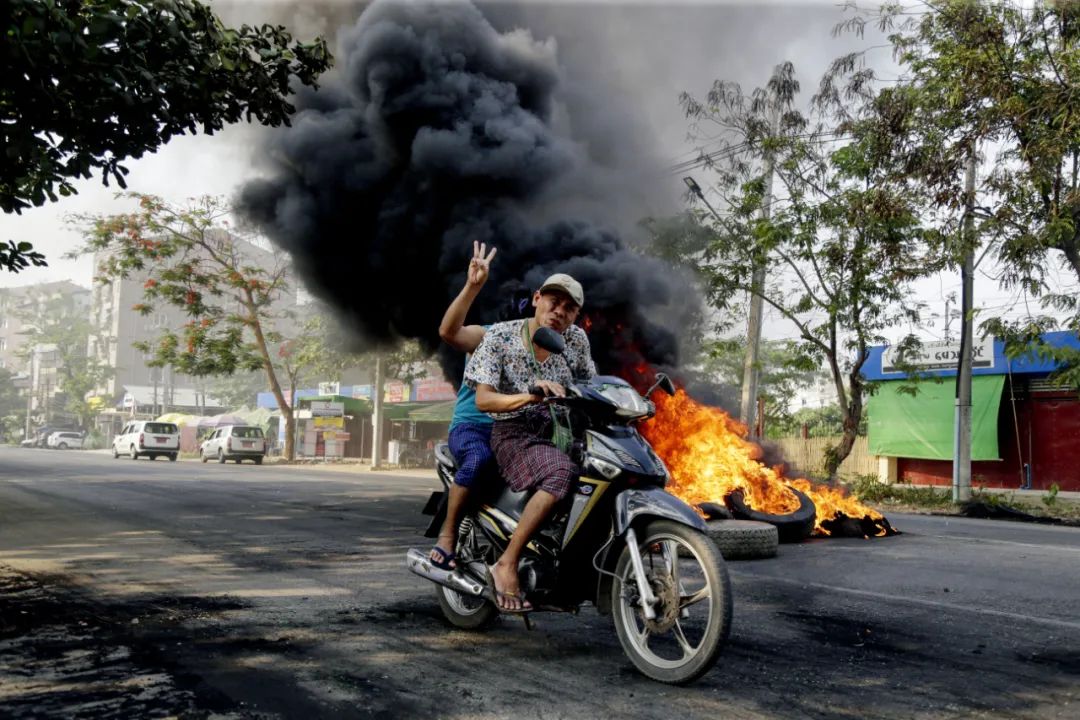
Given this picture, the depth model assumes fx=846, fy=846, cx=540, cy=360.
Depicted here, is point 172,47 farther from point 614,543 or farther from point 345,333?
point 345,333

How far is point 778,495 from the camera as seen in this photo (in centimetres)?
920

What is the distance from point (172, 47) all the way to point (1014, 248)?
42.6 ft

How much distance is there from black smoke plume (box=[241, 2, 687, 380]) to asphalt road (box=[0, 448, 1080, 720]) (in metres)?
5.76

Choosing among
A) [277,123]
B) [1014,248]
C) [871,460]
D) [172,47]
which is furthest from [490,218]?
[871,460]

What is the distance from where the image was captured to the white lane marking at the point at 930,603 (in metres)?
5.05

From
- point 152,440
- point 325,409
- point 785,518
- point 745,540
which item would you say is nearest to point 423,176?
point 785,518

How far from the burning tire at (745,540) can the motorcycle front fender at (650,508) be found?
3.83 metres

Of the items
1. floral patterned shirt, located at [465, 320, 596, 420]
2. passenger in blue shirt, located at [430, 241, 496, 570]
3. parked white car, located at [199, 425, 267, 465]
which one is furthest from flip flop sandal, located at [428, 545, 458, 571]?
parked white car, located at [199, 425, 267, 465]

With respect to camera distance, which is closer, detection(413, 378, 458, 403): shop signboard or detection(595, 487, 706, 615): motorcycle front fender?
detection(595, 487, 706, 615): motorcycle front fender

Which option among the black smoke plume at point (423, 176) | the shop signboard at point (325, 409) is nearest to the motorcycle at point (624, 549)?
the black smoke plume at point (423, 176)

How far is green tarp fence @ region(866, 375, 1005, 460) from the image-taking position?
22.9 meters

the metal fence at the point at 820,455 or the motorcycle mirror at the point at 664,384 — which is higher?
the motorcycle mirror at the point at 664,384

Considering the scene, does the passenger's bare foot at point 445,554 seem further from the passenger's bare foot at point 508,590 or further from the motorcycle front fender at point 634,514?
the motorcycle front fender at point 634,514

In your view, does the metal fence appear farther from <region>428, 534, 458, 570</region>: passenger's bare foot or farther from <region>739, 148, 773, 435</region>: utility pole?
<region>428, 534, 458, 570</region>: passenger's bare foot
